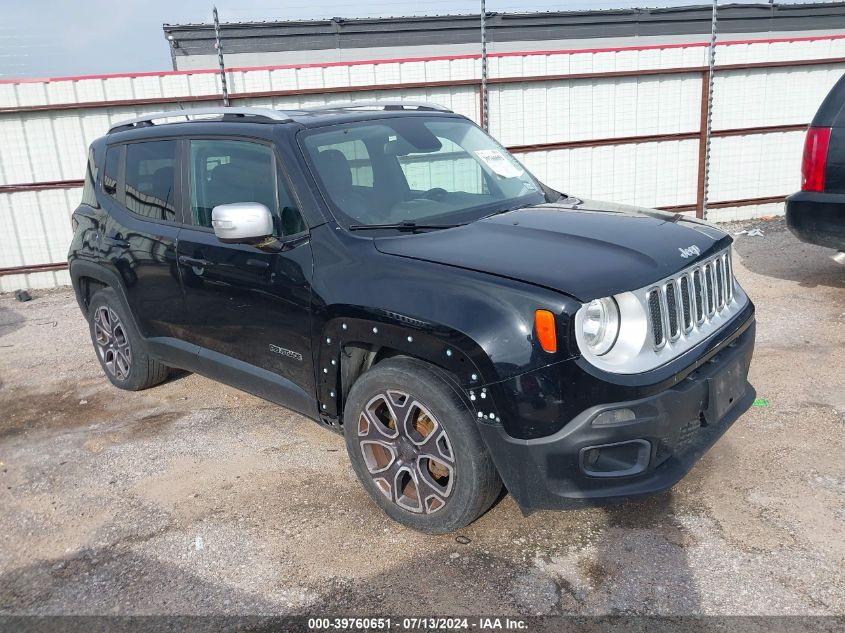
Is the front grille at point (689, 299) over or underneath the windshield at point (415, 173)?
underneath

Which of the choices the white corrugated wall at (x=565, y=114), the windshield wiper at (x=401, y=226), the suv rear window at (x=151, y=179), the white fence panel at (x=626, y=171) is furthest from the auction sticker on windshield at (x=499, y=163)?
the white fence panel at (x=626, y=171)

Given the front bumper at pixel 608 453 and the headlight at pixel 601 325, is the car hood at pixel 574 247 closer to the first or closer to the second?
the headlight at pixel 601 325

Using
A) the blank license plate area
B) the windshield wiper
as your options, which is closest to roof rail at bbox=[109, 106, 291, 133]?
the windshield wiper

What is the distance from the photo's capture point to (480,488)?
10.0 ft

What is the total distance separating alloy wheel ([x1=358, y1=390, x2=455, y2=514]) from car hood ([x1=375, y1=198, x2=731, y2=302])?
2.21ft

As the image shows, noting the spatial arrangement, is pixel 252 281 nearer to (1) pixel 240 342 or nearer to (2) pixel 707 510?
(1) pixel 240 342

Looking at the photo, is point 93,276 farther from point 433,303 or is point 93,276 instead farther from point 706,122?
point 706,122

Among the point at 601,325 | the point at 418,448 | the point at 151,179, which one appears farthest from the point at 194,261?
the point at 601,325

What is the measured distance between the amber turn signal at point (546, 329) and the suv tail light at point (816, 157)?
466cm

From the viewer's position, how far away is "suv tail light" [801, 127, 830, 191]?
614cm

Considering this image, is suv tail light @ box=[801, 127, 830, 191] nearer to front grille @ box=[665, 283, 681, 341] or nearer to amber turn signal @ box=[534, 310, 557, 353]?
front grille @ box=[665, 283, 681, 341]

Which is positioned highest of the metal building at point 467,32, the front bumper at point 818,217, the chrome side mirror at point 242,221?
the metal building at point 467,32

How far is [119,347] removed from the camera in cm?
530

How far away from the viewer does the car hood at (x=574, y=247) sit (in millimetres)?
2881
